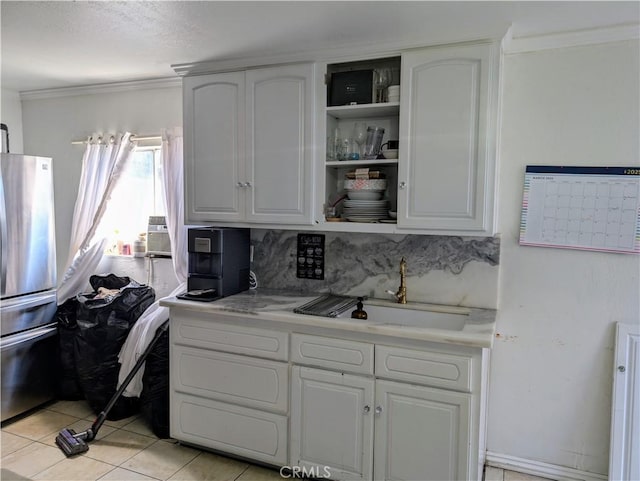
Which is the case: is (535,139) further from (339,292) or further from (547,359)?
(339,292)

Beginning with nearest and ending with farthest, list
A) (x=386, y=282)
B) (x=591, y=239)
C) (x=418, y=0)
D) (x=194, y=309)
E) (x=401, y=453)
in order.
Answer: (x=418, y=0) < (x=401, y=453) < (x=591, y=239) < (x=194, y=309) < (x=386, y=282)

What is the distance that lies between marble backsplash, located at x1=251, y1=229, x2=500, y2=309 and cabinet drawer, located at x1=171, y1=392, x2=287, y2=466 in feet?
2.66

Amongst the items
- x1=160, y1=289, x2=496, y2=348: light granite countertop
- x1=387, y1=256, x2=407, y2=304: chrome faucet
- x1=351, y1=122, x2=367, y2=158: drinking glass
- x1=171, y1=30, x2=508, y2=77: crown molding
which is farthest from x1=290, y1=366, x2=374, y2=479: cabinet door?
x1=171, y1=30, x2=508, y2=77: crown molding

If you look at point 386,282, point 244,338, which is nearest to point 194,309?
point 244,338

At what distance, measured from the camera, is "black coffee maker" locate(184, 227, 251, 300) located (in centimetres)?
259

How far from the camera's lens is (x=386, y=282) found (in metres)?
2.63

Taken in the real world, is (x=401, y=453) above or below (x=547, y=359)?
below

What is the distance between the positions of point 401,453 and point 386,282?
923mm

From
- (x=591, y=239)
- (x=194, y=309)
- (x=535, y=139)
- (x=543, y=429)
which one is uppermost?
(x=535, y=139)

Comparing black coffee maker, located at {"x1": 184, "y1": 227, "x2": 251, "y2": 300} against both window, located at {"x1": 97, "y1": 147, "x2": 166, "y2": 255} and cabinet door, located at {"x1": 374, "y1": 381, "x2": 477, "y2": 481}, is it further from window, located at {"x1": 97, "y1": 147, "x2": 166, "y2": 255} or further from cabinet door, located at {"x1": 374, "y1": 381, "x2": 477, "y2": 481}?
cabinet door, located at {"x1": 374, "y1": 381, "x2": 477, "y2": 481}

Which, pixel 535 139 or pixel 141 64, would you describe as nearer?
pixel 535 139

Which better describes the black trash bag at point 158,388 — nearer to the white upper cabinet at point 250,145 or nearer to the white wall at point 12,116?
the white upper cabinet at point 250,145

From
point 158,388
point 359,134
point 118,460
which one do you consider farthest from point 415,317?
point 118,460
